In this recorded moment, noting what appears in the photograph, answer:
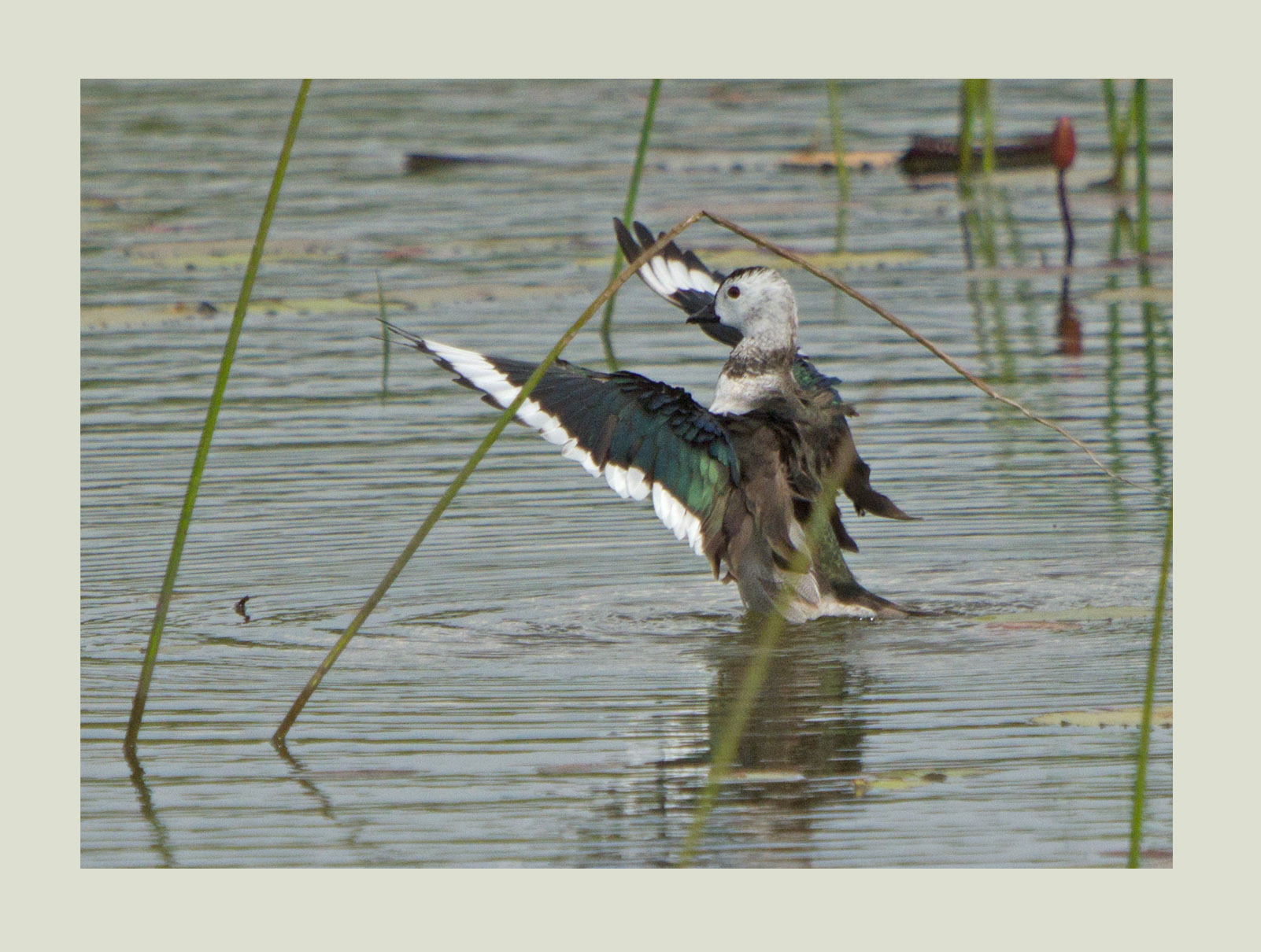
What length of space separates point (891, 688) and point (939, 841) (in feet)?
3.93

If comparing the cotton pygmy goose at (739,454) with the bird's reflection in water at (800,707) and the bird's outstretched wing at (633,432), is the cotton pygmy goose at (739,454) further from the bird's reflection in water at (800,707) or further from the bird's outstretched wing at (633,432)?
the bird's reflection in water at (800,707)

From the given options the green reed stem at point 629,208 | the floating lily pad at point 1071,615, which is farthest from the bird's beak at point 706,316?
the floating lily pad at point 1071,615

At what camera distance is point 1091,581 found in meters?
6.40

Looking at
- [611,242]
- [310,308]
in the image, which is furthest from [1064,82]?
[310,308]

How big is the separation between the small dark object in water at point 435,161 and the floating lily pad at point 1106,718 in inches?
399

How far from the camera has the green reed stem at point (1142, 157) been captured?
971cm

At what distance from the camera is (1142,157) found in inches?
393

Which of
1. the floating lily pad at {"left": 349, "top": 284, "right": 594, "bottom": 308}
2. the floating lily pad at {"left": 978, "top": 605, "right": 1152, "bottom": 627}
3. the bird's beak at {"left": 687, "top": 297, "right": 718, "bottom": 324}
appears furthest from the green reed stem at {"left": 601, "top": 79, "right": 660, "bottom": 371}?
the floating lily pad at {"left": 978, "top": 605, "right": 1152, "bottom": 627}

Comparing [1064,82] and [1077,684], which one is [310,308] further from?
[1064,82]

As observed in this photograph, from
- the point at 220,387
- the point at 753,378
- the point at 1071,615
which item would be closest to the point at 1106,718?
the point at 1071,615

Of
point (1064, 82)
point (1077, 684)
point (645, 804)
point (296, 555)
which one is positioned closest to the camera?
point (645, 804)

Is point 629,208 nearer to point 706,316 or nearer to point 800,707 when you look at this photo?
point 706,316

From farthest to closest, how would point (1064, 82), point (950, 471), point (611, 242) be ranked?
point (1064, 82), point (611, 242), point (950, 471)

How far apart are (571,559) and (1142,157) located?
4.68 metres
